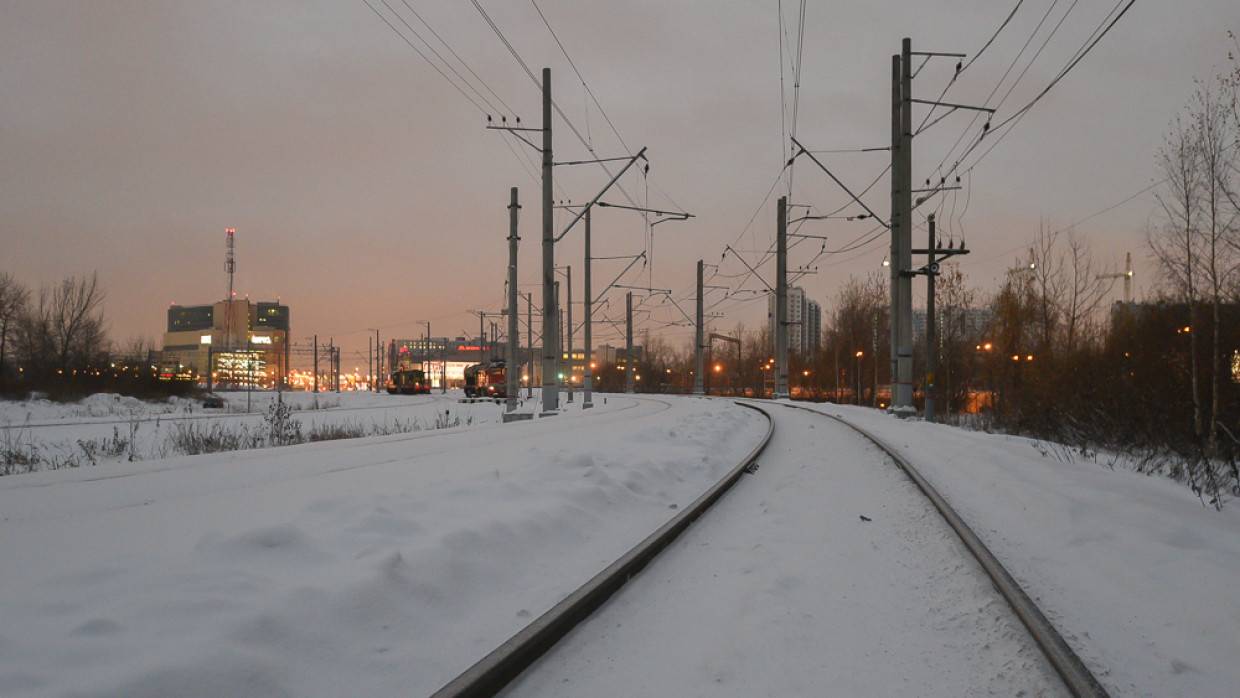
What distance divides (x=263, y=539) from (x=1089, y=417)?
23201mm

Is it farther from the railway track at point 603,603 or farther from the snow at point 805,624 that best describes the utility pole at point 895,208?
the railway track at point 603,603

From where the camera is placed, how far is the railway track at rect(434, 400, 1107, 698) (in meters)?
3.17

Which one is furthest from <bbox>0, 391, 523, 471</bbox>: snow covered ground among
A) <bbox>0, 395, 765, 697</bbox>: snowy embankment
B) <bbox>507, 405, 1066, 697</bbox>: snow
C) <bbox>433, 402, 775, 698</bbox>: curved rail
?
<bbox>507, 405, 1066, 697</bbox>: snow

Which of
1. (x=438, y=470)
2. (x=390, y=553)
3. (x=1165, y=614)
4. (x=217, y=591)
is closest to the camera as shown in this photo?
(x=217, y=591)

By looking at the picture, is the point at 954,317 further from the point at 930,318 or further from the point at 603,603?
the point at 603,603

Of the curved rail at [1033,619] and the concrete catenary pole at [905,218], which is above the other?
the concrete catenary pole at [905,218]

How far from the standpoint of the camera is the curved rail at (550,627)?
3195mm

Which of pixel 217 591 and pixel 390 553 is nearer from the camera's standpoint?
pixel 217 591

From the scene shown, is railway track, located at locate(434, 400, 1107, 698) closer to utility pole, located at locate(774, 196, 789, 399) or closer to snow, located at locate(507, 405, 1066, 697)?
snow, located at locate(507, 405, 1066, 697)

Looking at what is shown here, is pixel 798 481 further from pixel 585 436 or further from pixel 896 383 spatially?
pixel 896 383

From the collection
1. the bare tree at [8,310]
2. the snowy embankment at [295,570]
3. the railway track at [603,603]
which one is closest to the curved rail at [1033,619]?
the railway track at [603,603]

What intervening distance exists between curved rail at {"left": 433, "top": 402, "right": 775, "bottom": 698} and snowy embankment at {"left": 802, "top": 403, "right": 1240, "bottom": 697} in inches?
102

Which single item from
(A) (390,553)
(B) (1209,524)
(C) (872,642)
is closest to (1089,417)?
(B) (1209,524)

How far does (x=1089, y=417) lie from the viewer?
69.6 feet
